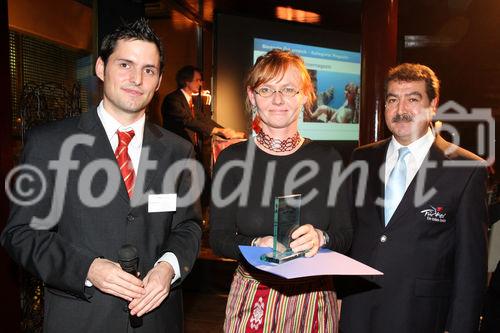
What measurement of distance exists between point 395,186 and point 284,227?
725 mm

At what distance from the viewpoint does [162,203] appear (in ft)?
5.23

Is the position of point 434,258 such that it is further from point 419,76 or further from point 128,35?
point 128,35

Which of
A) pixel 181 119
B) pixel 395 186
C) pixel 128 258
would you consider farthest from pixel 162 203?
pixel 181 119

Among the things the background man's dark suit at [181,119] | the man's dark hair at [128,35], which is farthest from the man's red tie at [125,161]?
the background man's dark suit at [181,119]

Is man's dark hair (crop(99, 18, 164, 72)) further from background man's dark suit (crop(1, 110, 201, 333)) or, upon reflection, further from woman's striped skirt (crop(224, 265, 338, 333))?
woman's striped skirt (crop(224, 265, 338, 333))

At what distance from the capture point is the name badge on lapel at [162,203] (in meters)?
1.58

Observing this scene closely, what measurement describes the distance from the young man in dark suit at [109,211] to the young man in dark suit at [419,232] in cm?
76

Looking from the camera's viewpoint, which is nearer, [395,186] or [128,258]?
[128,258]

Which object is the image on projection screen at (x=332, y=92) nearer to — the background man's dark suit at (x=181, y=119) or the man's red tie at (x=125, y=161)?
the background man's dark suit at (x=181, y=119)

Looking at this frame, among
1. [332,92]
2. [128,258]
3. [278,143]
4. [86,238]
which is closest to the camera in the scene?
[128,258]

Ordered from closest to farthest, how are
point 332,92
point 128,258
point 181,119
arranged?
point 128,258
point 181,119
point 332,92

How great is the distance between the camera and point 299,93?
1.67 meters

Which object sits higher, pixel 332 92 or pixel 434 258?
pixel 332 92

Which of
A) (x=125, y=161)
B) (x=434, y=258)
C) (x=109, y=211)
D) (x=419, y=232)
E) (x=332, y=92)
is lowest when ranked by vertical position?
(x=434, y=258)
